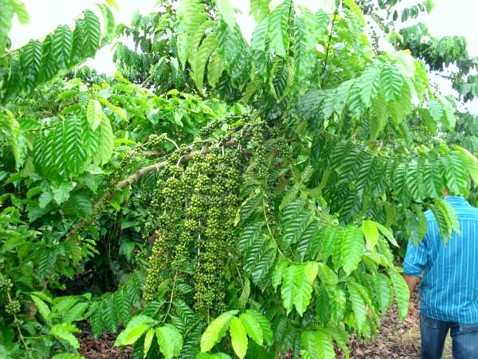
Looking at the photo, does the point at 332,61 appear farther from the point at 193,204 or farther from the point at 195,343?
the point at 195,343

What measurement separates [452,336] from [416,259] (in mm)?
506

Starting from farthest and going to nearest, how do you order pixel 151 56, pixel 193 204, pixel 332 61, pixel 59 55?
pixel 151 56
pixel 332 61
pixel 193 204
pixel 59 55

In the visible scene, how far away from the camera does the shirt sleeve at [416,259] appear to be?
3186 millimetres

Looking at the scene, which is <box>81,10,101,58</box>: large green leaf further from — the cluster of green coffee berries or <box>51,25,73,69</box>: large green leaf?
the cluster of green coffee berries

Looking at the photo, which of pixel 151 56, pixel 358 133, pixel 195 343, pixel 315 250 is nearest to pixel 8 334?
pixel 195 343

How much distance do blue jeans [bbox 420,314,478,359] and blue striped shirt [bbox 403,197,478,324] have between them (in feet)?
0.18

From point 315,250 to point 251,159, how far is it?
0.47 m

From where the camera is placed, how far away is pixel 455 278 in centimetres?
312

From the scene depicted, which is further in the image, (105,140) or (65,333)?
(65,333)

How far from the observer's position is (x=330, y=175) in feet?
6.73

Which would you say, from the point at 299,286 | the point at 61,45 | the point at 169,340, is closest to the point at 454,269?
the point at 299,286

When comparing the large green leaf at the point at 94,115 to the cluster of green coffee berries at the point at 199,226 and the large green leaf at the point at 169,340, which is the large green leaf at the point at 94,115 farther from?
the large green leaf at the point at 169,340

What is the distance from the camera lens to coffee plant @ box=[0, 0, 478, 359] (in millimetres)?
1571

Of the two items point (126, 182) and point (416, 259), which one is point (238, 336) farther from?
point (416, 259)
